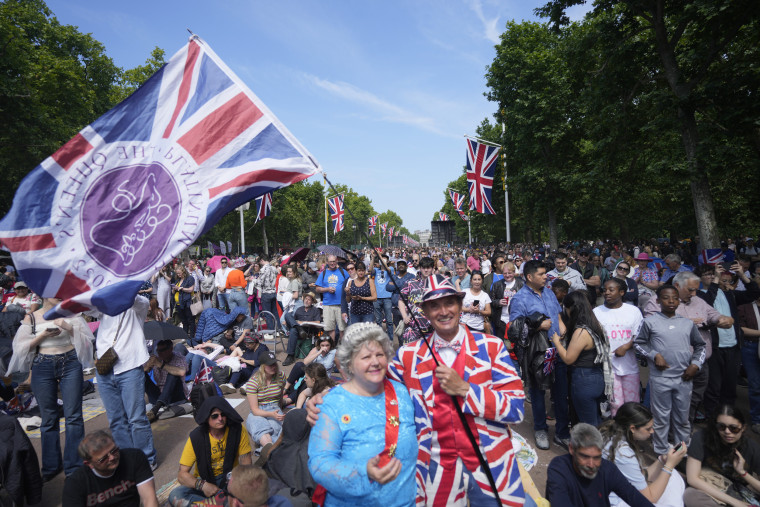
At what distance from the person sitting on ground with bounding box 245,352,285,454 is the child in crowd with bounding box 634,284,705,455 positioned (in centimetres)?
402

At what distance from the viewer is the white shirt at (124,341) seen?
13.4ft

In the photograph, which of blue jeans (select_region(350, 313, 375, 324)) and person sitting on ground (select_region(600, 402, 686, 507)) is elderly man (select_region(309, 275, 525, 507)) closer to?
person sitting on ground (select_region(600, 402, 686, 507))

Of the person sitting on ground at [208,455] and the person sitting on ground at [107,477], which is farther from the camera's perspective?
the person sitting on ground at [208,455]

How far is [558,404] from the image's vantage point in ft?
15.5

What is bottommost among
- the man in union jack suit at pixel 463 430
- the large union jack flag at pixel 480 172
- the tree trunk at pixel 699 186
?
the man in union jack suit at pixel 463 430

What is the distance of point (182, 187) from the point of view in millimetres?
2871

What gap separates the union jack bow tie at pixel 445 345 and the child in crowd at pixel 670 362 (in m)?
3.06

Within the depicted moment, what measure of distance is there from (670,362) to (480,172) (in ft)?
45.6

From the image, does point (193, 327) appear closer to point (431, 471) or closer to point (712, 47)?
point (431, 471)

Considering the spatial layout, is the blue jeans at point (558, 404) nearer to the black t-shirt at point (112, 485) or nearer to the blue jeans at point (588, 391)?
the blue jeans at point (588, 391)

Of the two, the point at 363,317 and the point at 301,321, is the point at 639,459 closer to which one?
the point at 363,317

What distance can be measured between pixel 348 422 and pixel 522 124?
23.1 metres

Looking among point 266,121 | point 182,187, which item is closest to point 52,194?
point 182,187

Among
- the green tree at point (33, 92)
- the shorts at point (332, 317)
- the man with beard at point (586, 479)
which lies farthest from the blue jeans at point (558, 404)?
the green tree at point (33, 92)
